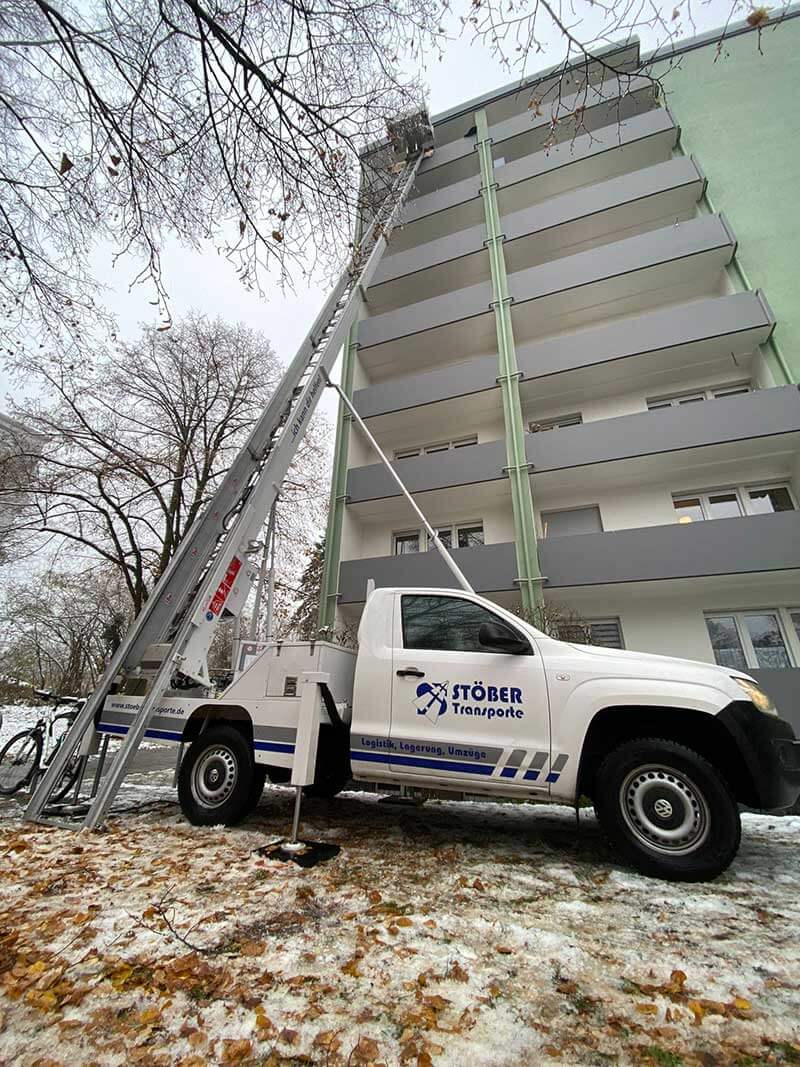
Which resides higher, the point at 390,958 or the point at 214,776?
the point at 214,776

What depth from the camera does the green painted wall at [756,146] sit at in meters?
11.8

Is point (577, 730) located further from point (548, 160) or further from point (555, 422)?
point (548, 160)

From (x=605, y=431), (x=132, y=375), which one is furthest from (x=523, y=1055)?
(x=132, y=375)

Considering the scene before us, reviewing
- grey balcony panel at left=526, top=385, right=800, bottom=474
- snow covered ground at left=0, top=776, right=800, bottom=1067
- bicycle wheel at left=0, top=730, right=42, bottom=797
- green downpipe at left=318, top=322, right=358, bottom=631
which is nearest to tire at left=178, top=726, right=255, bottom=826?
snow covered ground at left=0, top=776, right=800, bottom=1067

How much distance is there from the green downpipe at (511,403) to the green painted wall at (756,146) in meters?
6.26

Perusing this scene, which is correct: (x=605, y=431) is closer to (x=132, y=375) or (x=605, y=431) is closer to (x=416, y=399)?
(x=416, y=399)

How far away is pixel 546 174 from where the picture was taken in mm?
15023

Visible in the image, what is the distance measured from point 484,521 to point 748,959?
11051 millimetres

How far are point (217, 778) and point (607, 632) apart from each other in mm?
9205

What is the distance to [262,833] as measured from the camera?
12.5 ft

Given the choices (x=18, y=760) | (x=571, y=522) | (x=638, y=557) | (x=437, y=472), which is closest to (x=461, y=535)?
(x=437, y=472)

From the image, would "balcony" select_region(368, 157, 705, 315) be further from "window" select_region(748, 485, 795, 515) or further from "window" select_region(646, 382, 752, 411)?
"window" select_region(748, 485, 795, 515)

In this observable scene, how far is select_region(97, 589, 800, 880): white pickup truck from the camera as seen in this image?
2941 mm

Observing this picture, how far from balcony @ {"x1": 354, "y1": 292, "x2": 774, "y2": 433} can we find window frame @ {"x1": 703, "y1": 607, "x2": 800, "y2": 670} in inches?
256
